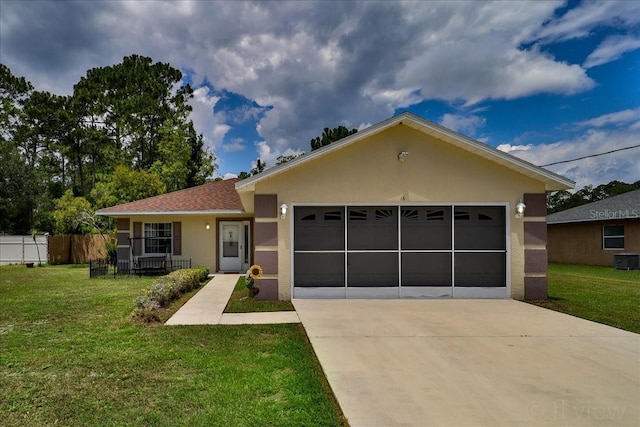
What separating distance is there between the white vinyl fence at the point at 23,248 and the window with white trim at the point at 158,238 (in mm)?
8977

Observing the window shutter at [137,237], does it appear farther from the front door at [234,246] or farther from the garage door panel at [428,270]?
the garage door panel at [428,270]

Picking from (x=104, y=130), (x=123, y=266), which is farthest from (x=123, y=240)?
(x=104, y=130)

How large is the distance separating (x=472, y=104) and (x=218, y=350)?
65.6ft

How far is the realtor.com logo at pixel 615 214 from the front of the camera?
1821 centimetres

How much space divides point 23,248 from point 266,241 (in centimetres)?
1887

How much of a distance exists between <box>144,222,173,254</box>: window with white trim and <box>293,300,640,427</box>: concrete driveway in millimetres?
10091

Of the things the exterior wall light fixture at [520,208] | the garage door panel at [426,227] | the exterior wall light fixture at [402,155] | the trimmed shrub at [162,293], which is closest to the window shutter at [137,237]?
the trimmed shrub at [162,293]

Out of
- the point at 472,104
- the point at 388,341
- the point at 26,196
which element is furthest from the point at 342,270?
the point at 26,196

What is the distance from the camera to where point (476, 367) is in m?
4.92

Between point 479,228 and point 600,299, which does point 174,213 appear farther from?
point 600,299

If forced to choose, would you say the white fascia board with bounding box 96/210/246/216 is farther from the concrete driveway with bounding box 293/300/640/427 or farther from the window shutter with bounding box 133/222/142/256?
the concrete driveway with bounding box 293/300/640/427

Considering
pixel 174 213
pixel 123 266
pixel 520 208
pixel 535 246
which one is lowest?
pixel 123 266

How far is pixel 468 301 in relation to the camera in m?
9.66

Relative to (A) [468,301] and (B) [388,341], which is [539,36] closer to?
(A) [468,301]
